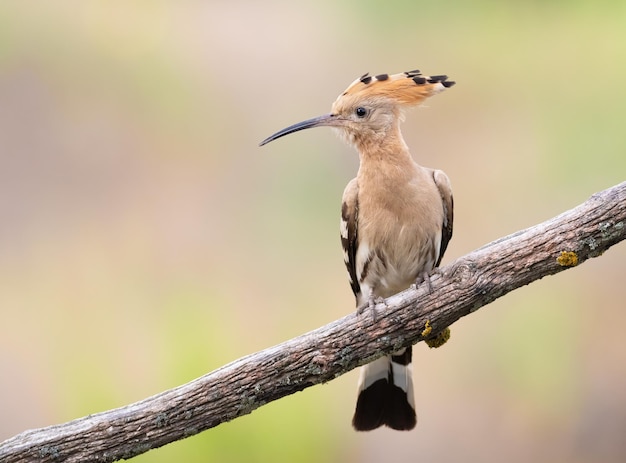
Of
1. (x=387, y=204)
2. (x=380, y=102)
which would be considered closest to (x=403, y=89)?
(x=380, y=102)

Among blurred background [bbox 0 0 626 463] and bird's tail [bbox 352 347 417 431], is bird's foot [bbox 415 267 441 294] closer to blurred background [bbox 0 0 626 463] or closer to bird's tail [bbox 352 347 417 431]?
bird's tail [bbox 352 347 417 431]

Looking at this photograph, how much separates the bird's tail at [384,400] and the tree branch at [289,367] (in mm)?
435

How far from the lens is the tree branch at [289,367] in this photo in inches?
70.0

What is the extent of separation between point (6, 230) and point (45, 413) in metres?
0.68

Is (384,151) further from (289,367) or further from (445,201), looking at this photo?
(289,367)

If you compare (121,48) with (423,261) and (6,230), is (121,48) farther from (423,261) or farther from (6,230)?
(423,261)

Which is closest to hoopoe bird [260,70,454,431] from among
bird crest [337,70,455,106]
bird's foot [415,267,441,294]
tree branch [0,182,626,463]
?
bird crest [337,70,455,106]

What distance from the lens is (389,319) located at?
1864 millimetres

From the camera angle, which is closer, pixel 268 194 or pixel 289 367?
pixel 289 367

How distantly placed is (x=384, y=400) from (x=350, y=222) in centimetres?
48

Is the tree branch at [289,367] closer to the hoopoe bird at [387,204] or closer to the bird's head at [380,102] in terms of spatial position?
the hoopoe bird at [387,204]

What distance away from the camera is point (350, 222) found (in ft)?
7.23

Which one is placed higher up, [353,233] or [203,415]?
[353,233]

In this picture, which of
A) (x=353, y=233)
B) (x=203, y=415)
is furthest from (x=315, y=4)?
(x=203, y=415)
